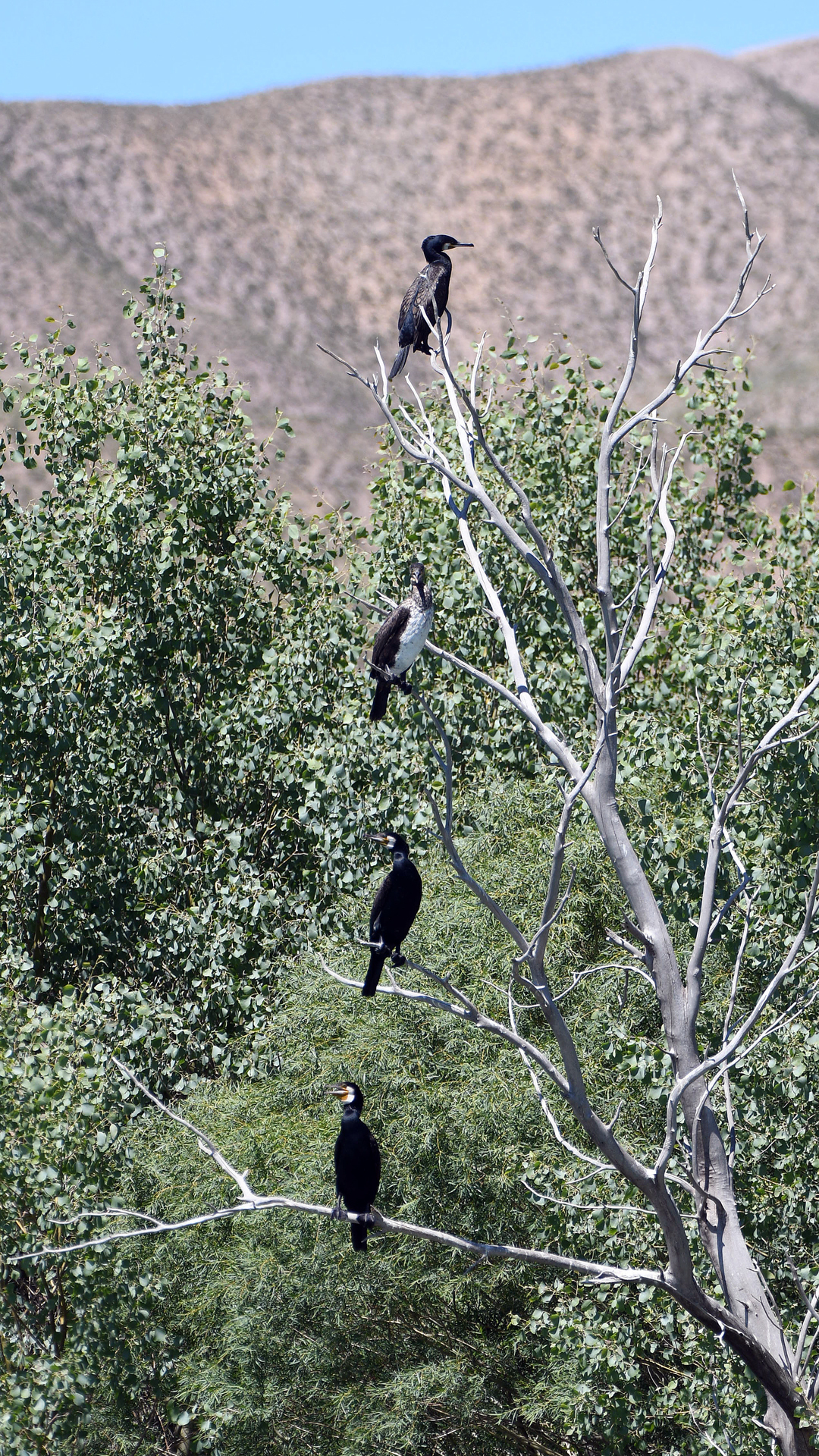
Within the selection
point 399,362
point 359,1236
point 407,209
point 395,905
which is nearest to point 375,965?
point 395,905

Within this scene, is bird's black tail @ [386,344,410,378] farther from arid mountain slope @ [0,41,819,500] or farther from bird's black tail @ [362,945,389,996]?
arid mountain slope @ [0,41,819,500]

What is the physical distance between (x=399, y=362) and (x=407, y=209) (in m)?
90.2

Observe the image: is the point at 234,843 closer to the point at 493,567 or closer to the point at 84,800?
the point at 84,800

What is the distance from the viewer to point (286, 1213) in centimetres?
1210

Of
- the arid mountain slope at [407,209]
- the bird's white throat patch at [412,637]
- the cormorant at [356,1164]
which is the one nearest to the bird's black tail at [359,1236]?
the cormorant at [356,1164]

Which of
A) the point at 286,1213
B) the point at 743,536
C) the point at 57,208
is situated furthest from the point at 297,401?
the point at 286,1213

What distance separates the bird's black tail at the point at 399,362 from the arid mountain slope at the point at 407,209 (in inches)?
2311

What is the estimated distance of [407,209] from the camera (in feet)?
309

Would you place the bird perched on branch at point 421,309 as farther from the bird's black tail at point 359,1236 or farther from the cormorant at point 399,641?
the bird's black tail at point 359,1236

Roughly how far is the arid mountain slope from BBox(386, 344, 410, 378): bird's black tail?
58.7m

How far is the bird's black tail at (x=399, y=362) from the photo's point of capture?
8.60 meters

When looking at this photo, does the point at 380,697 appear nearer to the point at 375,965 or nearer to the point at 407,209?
the point at 375,965

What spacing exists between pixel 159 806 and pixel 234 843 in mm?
1915

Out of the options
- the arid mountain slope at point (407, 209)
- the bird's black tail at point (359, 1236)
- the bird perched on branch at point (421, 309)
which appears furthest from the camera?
the arid mountain slope at point (407, 209)
